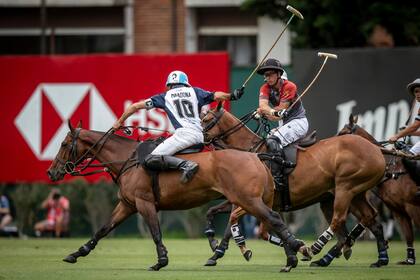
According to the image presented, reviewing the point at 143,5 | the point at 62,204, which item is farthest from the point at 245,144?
the point at 143,5

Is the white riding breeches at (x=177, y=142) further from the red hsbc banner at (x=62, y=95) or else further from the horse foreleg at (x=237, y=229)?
the red hsbc banner at (x=62, y=95)

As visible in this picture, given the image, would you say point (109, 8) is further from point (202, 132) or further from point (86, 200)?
point (202, 132)

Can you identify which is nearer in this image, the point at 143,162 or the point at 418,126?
the point at 143,162

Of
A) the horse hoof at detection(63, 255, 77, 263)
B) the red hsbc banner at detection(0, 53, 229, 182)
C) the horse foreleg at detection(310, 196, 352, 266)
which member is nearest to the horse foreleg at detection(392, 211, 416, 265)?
the horse foreleg at detection(310, 196, 352, 266)

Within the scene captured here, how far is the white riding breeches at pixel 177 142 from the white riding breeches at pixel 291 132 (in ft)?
5.08

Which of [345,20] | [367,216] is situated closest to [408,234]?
[367,216]

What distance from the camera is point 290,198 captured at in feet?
61.4

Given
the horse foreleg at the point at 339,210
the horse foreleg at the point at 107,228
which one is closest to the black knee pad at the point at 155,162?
the horse foreleg at the point at 107,228

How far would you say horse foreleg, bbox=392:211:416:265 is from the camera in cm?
1953

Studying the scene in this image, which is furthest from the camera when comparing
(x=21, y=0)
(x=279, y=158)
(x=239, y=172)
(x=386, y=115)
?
(x=21, y=0)

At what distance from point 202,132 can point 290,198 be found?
5.67ft

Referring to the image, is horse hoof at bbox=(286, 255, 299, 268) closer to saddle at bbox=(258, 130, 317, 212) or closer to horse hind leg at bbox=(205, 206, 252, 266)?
horse hind leg at bbox=(205, 206, 252, 266)

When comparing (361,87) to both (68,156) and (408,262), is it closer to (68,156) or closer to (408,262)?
(408,262)

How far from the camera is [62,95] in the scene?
3139cm
